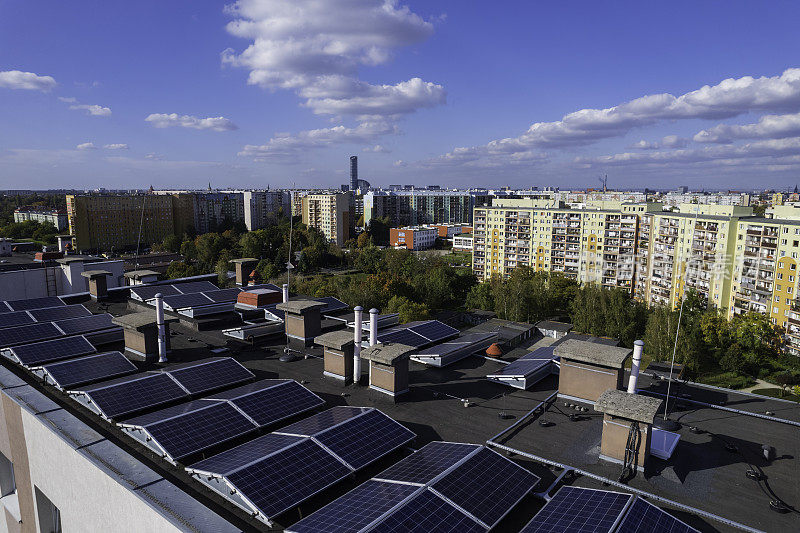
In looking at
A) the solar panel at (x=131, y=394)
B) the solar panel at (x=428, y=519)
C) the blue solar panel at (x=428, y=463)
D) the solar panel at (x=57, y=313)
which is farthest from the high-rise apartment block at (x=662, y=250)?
the solar panel at (x=57, y=313)

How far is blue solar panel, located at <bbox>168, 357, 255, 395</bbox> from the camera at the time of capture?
1483 cm

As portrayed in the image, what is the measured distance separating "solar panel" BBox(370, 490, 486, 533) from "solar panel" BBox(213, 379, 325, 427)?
559 centimetres

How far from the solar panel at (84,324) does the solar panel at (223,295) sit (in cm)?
517

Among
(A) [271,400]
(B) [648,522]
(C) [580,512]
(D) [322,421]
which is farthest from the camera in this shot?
(A) [271,400]

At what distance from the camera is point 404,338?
20781mm

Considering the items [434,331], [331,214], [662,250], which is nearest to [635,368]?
[434,331]

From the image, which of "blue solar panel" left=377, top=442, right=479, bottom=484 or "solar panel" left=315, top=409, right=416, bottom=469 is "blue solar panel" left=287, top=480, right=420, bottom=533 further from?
"solar panel" left=315, top=409, right=416, bottom=469

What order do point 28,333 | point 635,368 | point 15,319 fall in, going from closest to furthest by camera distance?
point 635,368 < point 28,333 < point 15,319

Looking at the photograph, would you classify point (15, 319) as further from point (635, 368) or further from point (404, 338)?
point (635, 368)

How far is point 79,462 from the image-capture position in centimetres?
1077

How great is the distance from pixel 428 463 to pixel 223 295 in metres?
19.6

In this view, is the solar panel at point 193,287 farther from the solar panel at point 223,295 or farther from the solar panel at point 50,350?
the solar panel at point 50,350

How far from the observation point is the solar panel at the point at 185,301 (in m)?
23.7

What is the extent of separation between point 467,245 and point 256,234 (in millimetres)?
54934
